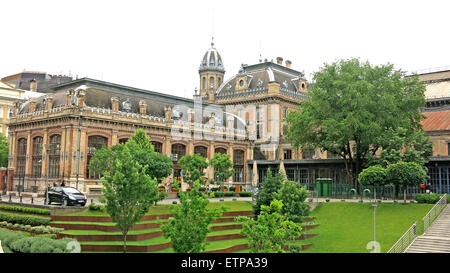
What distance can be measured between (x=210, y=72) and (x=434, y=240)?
67664 millimetres

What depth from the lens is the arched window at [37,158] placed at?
167 feet

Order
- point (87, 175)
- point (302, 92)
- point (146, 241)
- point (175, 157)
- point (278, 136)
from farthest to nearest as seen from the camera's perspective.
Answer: point (302, 92) < point (278, 136) < point (175, 157) < point (87, 175) < point (146, 241)

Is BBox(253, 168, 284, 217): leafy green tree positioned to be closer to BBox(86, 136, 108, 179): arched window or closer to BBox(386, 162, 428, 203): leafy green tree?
BBox(386, 162, 428, 203): leafy green tree

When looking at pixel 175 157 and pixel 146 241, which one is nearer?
pixel 146 241

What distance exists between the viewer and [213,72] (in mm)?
87750

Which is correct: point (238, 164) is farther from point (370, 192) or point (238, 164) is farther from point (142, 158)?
point (142, 158)

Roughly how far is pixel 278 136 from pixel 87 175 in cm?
3522

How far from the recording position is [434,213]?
99.7 feet

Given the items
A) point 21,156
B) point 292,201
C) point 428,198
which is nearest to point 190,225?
point 292,201
